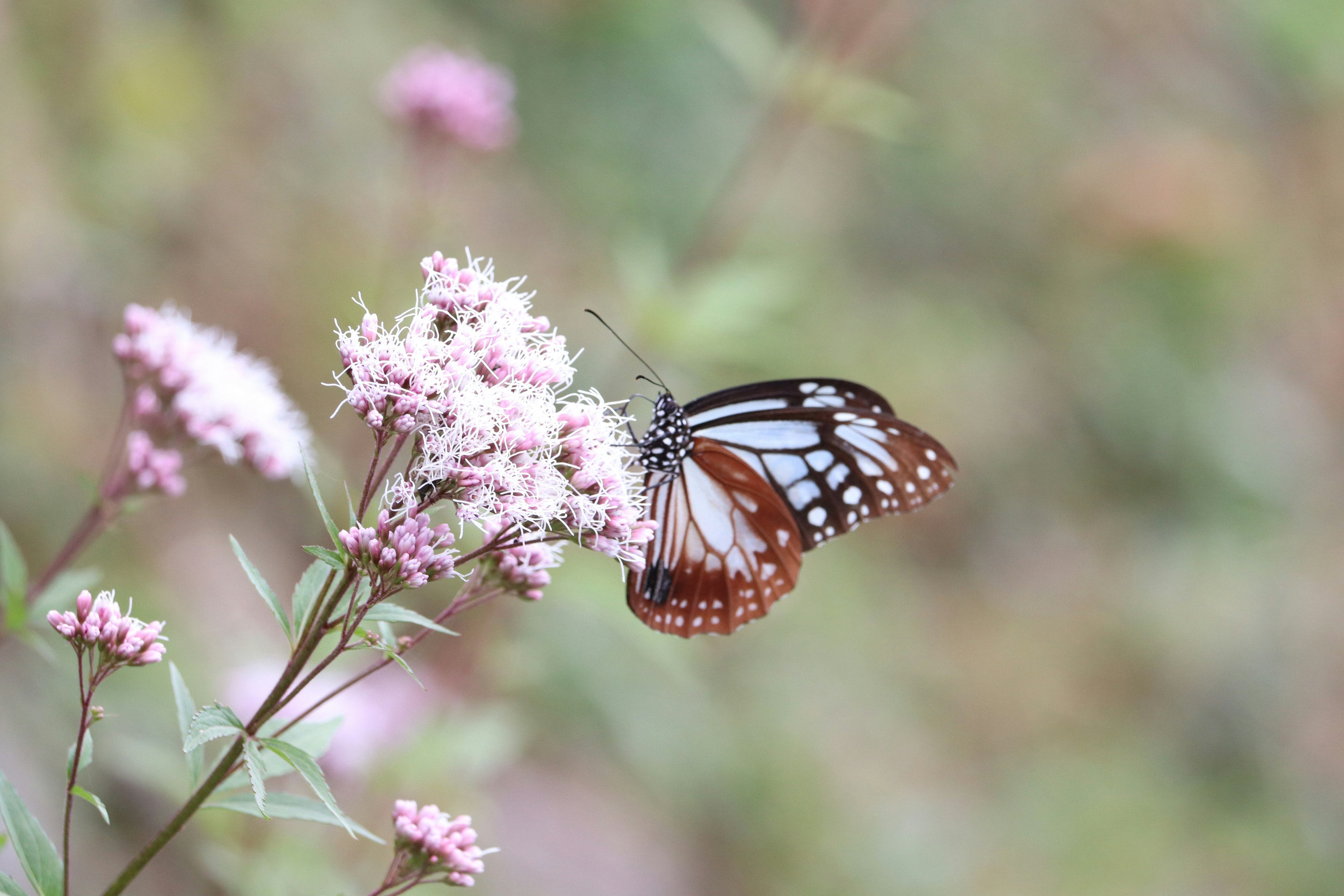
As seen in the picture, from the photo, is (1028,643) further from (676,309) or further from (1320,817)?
(676,309)

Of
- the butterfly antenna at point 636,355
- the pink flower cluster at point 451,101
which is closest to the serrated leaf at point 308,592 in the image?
the butterfly antenna at point 636,355

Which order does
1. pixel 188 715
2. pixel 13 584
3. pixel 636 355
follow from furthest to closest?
pixel 636 355, pixel 13 584, pixel 188 715

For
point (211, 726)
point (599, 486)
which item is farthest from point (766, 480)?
point (211, 726)

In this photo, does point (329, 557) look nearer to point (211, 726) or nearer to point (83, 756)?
point (211, 726)

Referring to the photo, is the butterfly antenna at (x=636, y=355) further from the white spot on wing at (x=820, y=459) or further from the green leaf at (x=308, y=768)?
the green leaf at (x=308, y=768)

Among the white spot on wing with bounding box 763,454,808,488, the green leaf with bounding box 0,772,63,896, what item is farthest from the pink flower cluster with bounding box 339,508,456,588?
the white spot on wing with bounding box 763,454,808,488

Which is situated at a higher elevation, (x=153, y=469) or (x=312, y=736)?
(x=153, y=469)

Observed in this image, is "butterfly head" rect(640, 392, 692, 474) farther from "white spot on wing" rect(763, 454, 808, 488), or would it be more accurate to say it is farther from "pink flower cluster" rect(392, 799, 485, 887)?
"pink flower cluster" rect(392, 799, 485, 887)

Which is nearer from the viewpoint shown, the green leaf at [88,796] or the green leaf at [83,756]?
the green leaf at [88,796]
